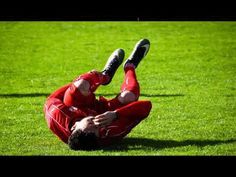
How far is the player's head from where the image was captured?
9555 mm

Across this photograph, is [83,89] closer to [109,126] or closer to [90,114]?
[90,114]

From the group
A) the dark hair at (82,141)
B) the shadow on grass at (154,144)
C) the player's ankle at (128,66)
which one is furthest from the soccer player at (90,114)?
the player's ankle at (128,66)

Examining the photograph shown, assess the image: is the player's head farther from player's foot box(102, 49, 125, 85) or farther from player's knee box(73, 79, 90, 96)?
player's foot box(102, 49, 125, 85)

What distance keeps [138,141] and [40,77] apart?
347 inches

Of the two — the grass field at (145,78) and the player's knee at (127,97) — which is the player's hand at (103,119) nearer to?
the grass field at (145,78)

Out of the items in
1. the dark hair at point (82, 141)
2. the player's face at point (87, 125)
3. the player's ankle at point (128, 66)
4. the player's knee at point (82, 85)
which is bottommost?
the dark hair at point (82, 141)

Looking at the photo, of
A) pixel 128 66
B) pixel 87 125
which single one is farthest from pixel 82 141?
pixel 128 66

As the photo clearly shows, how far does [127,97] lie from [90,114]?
70cm

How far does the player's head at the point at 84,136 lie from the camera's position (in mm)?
9555

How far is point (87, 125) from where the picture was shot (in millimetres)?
9555

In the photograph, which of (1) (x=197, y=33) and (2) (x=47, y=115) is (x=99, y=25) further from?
(2) (x=47, y=115)

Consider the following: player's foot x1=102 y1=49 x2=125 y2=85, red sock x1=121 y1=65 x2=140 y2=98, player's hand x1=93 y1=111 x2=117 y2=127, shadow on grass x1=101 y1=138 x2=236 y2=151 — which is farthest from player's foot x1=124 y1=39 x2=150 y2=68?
player's hand x1=93 y1=111 x2=117 y2=127
